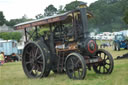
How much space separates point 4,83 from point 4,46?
765 inches

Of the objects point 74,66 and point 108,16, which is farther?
point 108,16

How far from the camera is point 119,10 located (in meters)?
80.3

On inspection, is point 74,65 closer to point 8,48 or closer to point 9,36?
point 8,48

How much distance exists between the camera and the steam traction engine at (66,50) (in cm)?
780

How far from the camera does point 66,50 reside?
843 cm

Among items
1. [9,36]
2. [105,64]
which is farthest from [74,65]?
[9,36]

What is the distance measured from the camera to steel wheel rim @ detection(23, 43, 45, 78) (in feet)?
29.0

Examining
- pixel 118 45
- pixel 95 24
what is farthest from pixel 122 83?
pixel 95 24

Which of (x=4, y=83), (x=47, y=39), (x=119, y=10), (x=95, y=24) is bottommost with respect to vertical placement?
(x=4, y=83)

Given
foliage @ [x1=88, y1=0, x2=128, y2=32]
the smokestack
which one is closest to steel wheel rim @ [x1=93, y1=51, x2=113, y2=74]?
the smokestack

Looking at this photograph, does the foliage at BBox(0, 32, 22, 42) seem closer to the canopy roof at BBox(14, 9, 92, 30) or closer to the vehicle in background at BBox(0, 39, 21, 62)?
the vehicle in background at BBox(0, 39, 21, 62)

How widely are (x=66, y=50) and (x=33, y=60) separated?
1504 mm

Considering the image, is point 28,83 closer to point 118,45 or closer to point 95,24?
point 118,45

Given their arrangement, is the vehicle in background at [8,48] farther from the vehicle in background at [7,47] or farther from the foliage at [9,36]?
the foliage at [9,36]
